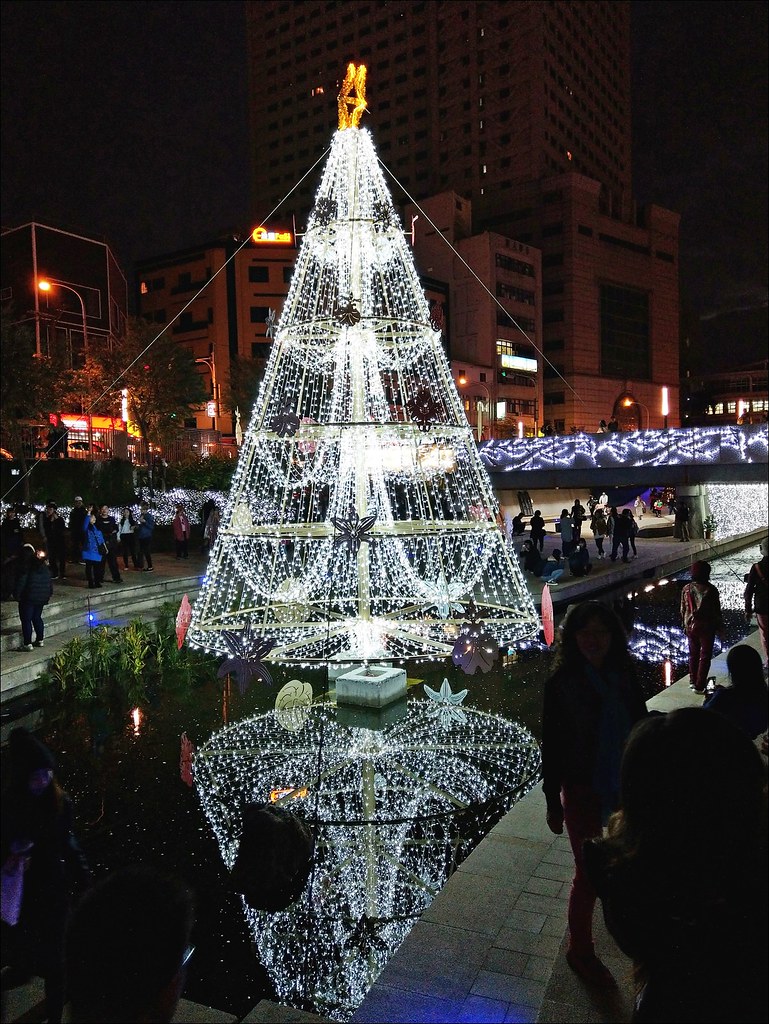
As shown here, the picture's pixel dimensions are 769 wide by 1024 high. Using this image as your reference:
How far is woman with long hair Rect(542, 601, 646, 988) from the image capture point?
3.37 meters

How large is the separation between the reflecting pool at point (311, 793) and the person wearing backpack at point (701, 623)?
6.06 feet

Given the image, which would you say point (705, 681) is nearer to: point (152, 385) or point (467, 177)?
point (152, 385)

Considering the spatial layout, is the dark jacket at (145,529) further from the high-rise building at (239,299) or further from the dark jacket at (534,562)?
the high-rise building at (239,299)

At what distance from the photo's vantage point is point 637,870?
187 centimetres

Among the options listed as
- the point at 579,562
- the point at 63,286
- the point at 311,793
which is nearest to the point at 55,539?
the point at 311,793

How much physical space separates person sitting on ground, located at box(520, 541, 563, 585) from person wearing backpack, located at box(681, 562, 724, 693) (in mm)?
8756

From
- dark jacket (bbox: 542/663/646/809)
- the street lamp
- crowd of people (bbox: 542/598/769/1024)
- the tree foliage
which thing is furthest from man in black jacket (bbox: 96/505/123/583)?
the tree foliage

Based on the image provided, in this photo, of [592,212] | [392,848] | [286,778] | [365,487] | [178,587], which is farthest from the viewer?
[592,212]

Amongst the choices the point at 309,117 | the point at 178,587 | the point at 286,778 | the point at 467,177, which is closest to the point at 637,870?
the point at 286,778

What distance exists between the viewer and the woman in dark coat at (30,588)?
1047 cm

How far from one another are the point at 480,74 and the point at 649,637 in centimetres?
9147

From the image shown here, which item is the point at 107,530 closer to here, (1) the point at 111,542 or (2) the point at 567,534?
(1) the point at 111,542

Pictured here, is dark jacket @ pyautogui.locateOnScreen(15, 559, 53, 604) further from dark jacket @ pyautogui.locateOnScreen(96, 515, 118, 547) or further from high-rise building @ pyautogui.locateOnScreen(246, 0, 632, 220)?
high-rise building @ pyautogui.locateOnScreen(246, 0, 632, 220)

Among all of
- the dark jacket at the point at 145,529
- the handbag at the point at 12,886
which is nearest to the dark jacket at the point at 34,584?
the dark jacket at the point at 145,529
